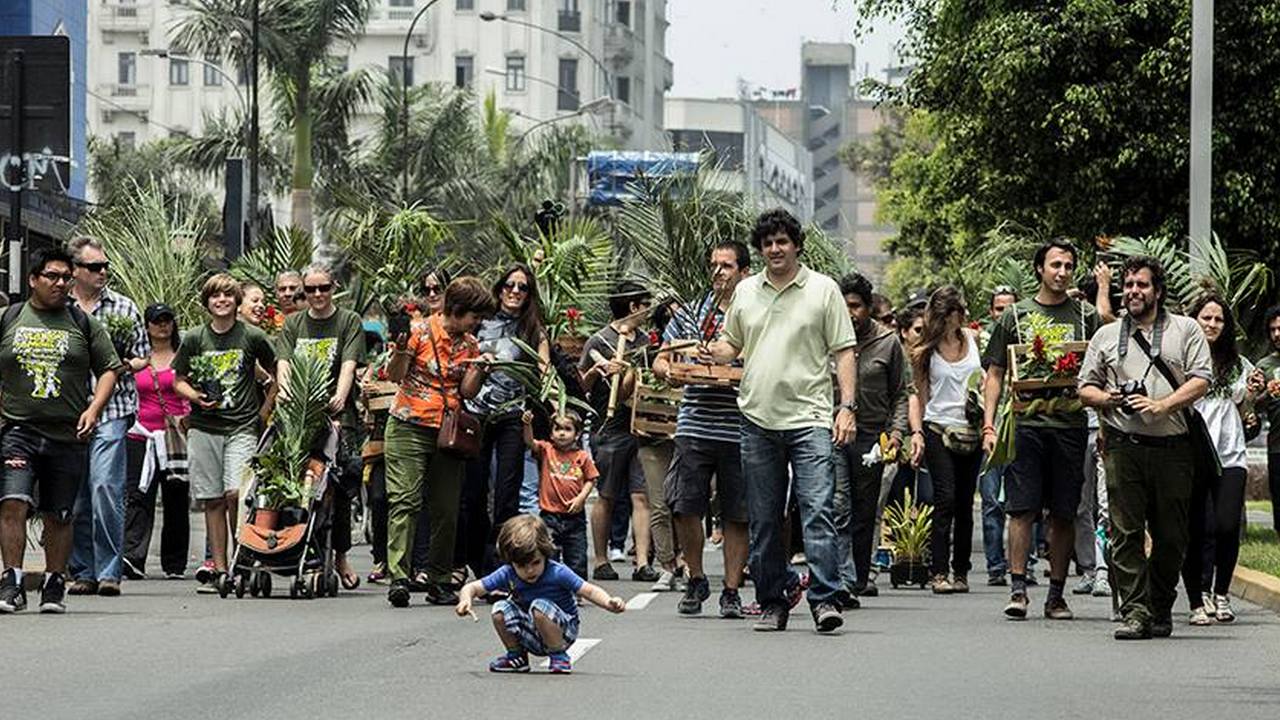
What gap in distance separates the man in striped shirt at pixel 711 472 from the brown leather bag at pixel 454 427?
3.59 feet

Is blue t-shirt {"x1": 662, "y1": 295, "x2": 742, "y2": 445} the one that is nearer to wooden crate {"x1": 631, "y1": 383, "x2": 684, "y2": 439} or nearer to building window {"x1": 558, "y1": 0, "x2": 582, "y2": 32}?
wooden crate {"x1": 631, "y1": 383, "x2": 684, "y2": 439}

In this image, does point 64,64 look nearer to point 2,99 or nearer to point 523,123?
point 2,99

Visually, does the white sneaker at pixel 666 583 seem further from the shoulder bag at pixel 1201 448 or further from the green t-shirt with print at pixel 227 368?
the shoulder bag at pixel 1201 448

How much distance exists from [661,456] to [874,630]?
12.7 ft

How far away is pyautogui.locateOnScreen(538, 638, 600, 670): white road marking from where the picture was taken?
39.7ft

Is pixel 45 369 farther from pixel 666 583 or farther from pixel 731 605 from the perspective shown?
pixel 666 583

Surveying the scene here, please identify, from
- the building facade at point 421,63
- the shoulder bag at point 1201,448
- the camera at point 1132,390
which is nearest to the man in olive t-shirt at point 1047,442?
the shoulder bag at point 1201,448

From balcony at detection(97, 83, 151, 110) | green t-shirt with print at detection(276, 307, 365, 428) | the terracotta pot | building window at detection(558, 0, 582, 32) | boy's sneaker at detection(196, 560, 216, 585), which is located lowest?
boy's sneaker at detection(196, 560, 216, 585)

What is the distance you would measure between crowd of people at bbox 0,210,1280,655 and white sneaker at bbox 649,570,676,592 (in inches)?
1.4

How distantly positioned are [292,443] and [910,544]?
430 centimetres

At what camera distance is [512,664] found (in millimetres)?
11930

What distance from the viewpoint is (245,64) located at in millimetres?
58781

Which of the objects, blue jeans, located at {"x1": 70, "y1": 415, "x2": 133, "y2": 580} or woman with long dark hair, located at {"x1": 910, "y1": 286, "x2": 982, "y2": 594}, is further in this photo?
woman with long dark hair, located at {"x1": 910, "y1": 286, "x2": 982, "y2": 594}

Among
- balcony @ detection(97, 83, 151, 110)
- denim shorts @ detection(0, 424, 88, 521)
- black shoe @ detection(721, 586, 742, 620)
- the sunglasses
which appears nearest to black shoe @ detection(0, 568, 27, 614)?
denim shorts @ detection(0, 424, 88, 521)
